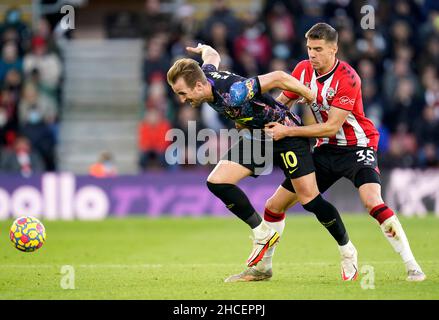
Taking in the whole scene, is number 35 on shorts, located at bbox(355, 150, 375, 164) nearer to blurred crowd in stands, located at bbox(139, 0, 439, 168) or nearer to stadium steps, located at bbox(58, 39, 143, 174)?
blurred crowd in stands, located at bbox(139, 0, 439, 168)

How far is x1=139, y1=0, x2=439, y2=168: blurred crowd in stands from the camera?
1905 cm

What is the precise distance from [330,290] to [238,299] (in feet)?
3.34

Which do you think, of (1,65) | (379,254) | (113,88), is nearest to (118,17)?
(113,88)

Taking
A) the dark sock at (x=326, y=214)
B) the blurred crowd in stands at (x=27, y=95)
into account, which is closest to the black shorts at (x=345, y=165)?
the dark sock at (x=326, y=214)

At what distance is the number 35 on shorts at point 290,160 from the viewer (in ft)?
29.4

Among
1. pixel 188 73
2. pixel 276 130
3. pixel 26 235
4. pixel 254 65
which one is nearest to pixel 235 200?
pixel 276 130

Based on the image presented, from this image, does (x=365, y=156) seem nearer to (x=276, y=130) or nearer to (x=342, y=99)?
(x=342, y=99)

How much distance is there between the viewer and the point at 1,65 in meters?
21.1

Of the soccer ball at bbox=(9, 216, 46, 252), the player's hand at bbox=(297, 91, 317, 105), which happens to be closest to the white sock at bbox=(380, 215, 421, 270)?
the player's hand at bbox=(297, 91, 317, 105)

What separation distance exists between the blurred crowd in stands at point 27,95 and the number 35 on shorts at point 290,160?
10.3m

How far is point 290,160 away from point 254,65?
433 inches

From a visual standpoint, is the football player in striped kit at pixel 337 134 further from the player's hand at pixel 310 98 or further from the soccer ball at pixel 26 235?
the soccer ball at pixel 26 235

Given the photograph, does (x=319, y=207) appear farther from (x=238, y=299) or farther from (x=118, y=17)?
(x=118, y=17)

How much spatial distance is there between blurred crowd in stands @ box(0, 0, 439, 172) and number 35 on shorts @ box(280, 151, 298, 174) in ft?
32.2
